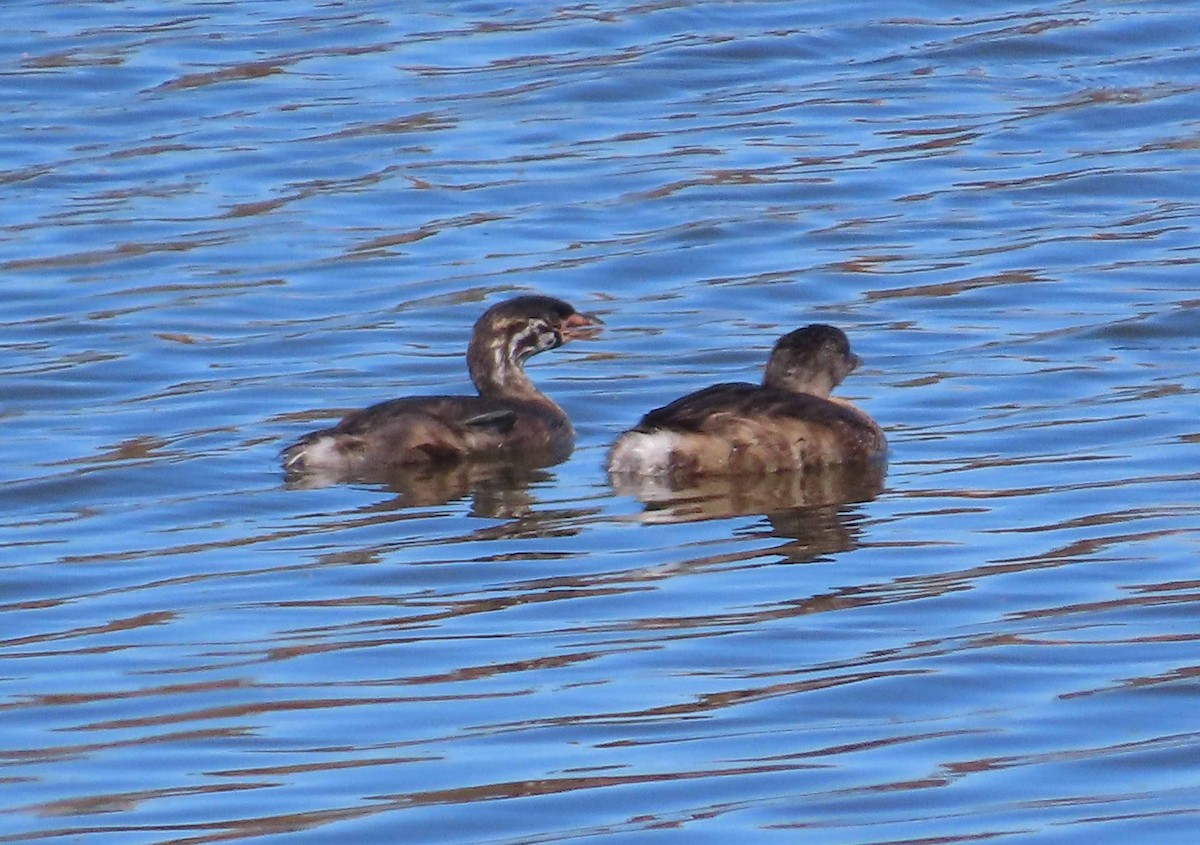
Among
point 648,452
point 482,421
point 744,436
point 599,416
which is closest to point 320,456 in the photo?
point 482,421

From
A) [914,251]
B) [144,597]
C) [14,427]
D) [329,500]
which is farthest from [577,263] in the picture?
[144,597]

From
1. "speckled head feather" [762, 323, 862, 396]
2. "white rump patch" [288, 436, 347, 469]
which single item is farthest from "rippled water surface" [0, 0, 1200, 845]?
"speckled head feather" [762, 323, 862, 396]

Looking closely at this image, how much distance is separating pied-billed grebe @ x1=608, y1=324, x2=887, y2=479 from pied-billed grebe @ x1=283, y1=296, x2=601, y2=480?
2.39 feet

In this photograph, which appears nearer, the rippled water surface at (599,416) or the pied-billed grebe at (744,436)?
the rippled water surface at (599,416)

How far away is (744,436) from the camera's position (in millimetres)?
10742

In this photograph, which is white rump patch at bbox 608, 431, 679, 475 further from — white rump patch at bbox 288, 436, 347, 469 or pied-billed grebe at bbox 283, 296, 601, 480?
white rump patch at bbox 288, 436, 347, 469

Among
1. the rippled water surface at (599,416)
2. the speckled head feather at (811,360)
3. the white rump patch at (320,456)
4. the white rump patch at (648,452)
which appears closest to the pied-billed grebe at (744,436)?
the white rump patch at (648,452)

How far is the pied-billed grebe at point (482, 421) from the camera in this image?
35.8 ft

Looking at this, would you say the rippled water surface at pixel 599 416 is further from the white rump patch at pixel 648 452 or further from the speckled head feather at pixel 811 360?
the speckled head feather at pixel 811 360

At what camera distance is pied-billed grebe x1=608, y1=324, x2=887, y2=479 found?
10.6 meters

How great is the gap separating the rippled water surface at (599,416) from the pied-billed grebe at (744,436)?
0.22m

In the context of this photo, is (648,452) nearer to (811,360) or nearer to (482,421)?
(482,421)

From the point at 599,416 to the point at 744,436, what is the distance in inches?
66.7

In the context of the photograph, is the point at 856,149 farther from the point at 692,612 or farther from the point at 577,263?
the point at 692,612
